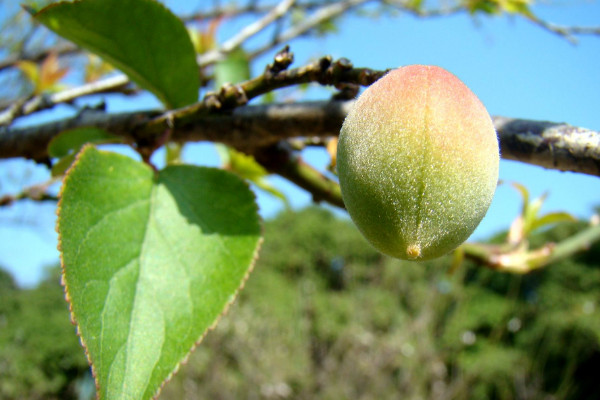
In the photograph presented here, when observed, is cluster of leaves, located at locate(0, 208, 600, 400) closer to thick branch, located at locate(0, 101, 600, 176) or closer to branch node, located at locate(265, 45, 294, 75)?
thick branch, located at locate(0, 101, 600, 176)

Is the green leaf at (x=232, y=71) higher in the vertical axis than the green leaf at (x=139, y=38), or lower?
lower

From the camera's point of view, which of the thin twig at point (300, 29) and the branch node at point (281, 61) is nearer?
the branch node at point (281, 61)

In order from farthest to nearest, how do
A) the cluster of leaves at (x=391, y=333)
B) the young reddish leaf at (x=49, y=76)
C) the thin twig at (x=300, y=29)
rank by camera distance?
the cluster of leaves at (x=391, y=333), the thin twig at (x=300, y=29), the young reddish leaf at (x=49, y=76)

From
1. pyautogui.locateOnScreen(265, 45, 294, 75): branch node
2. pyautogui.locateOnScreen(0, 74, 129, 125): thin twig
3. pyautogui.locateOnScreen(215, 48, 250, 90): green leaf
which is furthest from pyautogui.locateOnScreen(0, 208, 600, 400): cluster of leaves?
pyautogui.locateOnScreen(265, 45, 294, 75): branch node

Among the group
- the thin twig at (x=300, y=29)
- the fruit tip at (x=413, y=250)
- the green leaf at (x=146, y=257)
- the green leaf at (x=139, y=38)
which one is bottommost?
the thin twig at (x=300, y=29)

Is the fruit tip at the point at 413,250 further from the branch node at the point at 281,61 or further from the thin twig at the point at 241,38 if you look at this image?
the thin twig at the point at 241,38

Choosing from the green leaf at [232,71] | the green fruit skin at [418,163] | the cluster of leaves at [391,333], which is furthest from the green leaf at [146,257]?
the cluster of leaves at [391,333]

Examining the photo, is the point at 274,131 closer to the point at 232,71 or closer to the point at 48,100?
the point at 232,71

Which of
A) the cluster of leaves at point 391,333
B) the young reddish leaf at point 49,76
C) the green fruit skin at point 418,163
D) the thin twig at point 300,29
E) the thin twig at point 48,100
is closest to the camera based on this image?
the green fruit skin at point 418,163
